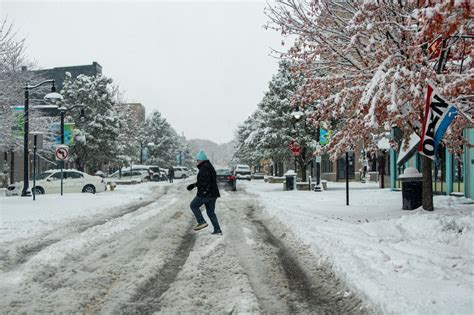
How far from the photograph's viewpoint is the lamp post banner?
641cm

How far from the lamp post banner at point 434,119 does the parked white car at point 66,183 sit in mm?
21755

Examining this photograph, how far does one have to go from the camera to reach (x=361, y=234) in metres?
9.01

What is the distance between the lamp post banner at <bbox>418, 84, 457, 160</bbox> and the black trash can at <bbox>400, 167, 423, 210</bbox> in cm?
704

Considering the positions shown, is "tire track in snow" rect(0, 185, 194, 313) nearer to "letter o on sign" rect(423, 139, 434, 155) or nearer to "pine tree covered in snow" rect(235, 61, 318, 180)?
"letter o on sign" rect(423, 139, 434, 155)

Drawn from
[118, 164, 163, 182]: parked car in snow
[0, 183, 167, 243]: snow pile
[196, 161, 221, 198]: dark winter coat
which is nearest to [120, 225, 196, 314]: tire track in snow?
[196, 161, 221, 198]: dark winter coat

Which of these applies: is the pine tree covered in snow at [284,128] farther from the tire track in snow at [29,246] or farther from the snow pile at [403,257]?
the tire track in snow at [29,246]

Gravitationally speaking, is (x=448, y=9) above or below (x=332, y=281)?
above

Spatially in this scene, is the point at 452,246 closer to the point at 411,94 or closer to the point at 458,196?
the point at 411,94

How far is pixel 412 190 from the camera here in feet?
43.4

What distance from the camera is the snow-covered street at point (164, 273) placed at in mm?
4594

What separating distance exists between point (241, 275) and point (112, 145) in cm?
A: 3212

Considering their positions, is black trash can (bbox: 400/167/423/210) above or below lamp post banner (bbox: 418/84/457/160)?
below

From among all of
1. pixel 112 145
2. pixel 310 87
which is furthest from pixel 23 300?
pixel 112 145

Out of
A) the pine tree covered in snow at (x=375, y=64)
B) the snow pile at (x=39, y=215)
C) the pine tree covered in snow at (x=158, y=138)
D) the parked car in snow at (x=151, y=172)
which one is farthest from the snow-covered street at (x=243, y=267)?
the pine tree covered in snow at (x=158, y=138)
